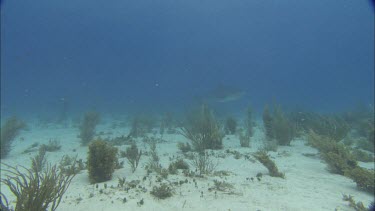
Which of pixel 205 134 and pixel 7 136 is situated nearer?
pixel 205 134

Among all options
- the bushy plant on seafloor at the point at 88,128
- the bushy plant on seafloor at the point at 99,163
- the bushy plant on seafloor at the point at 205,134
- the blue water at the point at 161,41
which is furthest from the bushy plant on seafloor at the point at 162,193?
the blue water at the point at 161,41

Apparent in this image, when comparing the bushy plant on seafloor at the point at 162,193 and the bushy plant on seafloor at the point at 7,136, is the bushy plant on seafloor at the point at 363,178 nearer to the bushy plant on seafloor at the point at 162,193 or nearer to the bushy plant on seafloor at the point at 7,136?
the bushy plant on seafloor at the point at 162,193

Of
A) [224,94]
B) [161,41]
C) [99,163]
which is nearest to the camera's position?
[99,163]

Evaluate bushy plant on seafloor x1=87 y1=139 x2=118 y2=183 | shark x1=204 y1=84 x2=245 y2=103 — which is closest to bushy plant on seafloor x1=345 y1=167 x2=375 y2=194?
bushy plant on seafloor x1=87 y1=139 x2=118 y2=183

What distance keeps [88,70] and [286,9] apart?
388 ft

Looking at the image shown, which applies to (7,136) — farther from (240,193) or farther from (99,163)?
(240,193)

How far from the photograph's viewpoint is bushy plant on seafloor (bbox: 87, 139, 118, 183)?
6535 mm

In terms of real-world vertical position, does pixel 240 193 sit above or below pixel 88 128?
below

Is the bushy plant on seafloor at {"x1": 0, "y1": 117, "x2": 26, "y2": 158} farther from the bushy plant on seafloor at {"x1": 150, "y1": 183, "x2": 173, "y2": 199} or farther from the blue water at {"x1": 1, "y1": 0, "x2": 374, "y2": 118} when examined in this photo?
the blue water at {"x1": 1, "y1": 0, "x2": 374, "y2": 118}

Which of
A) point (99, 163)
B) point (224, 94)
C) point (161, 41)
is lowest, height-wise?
point (99, 163)

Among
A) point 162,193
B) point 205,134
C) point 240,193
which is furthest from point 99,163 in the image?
point 205,134

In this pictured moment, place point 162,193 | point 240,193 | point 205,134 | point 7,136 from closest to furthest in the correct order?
1. point 162,193
2. point 240,193
3. point 205,134
4. point 7,136

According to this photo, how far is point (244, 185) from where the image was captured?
19.9 feet

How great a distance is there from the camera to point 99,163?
258 inches
